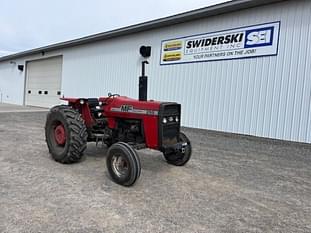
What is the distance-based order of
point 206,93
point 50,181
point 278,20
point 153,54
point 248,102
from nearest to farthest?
point 50,181 → point 278,20 → point 248,102 → point 206,93 → point 153,54

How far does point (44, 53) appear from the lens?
54.5 feet

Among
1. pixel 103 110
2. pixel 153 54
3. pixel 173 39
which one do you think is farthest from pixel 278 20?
pixel 103 110

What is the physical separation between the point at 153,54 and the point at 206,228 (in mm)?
8266

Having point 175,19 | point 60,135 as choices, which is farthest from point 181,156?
point 175,19

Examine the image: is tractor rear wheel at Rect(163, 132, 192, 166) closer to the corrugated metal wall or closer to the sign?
the corrugated metal wall

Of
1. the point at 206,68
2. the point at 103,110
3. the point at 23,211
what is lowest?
the point at 23,211

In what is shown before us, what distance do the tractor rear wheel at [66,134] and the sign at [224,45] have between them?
200 inches

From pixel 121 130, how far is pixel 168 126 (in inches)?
32.9

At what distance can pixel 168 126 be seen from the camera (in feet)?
12.6

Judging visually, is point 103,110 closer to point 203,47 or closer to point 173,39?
point 203,47

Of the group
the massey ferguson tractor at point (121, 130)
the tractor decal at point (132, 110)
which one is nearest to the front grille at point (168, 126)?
the massey ferguson tractor at point (121, 130)

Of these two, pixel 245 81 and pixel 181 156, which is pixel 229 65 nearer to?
pixel 245 81

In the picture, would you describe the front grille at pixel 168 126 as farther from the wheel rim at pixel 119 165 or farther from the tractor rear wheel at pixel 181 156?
the wheel rim at pixel 119 165

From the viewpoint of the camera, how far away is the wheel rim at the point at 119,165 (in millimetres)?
3543
